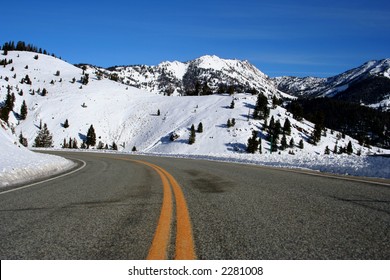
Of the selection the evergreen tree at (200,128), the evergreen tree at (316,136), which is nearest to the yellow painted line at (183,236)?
the evergreen tree at (200,128)

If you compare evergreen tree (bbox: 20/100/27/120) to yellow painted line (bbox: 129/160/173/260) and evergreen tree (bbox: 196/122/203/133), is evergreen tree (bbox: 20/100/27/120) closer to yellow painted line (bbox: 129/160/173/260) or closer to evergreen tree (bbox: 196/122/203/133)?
evergreen tree (bbox: 196/122/203/133)

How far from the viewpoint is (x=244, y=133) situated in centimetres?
9706

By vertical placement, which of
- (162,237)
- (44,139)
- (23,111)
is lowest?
(44,139)

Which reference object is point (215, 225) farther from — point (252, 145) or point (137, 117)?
point (137, 117)

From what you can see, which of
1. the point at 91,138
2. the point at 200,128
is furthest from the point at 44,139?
the point at 200,128

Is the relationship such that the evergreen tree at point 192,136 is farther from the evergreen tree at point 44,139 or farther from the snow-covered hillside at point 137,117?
the evergreen tree at point 44,139

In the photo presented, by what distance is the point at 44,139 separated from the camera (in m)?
91.9

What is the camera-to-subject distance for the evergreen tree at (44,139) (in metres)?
90.0

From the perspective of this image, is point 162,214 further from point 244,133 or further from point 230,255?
point 244,133

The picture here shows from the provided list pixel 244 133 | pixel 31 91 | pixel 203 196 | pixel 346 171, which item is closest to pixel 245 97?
pixel 244 133

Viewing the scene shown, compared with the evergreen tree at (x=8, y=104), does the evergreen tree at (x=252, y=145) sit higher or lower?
lower
